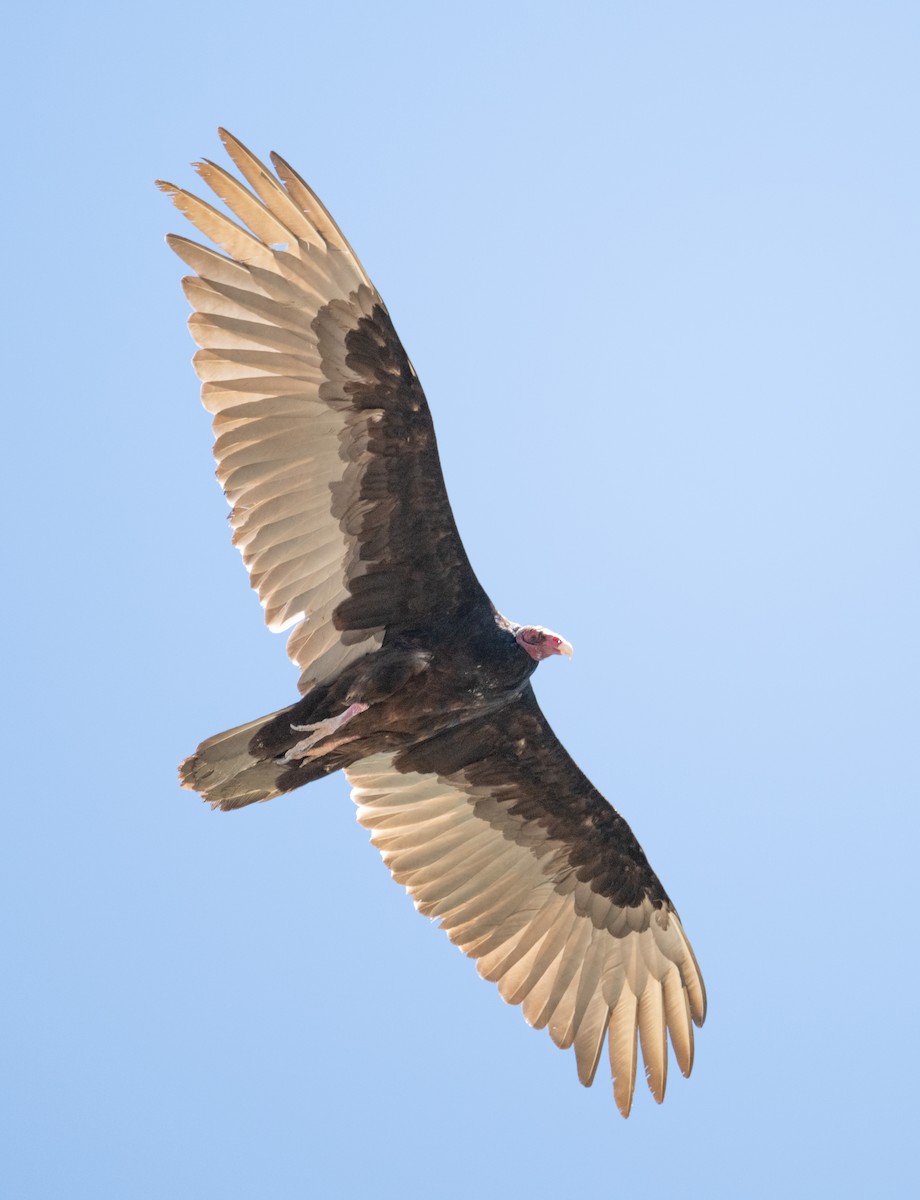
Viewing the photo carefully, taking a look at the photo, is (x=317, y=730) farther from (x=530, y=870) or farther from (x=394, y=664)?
(x=530, y=870)

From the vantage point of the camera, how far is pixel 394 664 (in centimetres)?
715

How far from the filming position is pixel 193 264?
22.1ft

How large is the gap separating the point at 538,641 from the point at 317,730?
3.71 feet

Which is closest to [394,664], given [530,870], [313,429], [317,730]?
[317,730]

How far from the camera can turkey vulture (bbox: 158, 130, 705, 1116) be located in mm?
6848

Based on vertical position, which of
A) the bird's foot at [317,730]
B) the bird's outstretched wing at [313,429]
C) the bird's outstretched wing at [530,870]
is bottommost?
the bird's outstretched wing at [530,870]

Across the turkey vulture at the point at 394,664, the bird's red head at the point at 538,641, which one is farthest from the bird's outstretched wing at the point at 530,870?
the bird's red head at the point at 538,641

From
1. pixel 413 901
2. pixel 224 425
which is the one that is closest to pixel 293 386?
pixel 224 425

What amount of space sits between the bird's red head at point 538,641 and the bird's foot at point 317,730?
32.0 inches

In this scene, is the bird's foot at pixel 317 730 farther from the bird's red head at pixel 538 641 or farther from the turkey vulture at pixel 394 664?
the bird's red head at pixel 538 641

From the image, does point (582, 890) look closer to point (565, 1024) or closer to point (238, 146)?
point (565, 1024)

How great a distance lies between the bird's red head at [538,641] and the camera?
24.0 feet

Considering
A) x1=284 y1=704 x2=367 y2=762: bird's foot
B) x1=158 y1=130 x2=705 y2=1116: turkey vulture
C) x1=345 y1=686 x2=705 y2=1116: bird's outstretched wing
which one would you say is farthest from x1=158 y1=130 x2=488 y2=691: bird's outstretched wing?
x1=345 y1=686 x2=705 y2=1116: bird's outstretched wing

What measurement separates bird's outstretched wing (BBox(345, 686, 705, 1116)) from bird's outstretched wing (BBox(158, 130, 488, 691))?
39.5 inches
